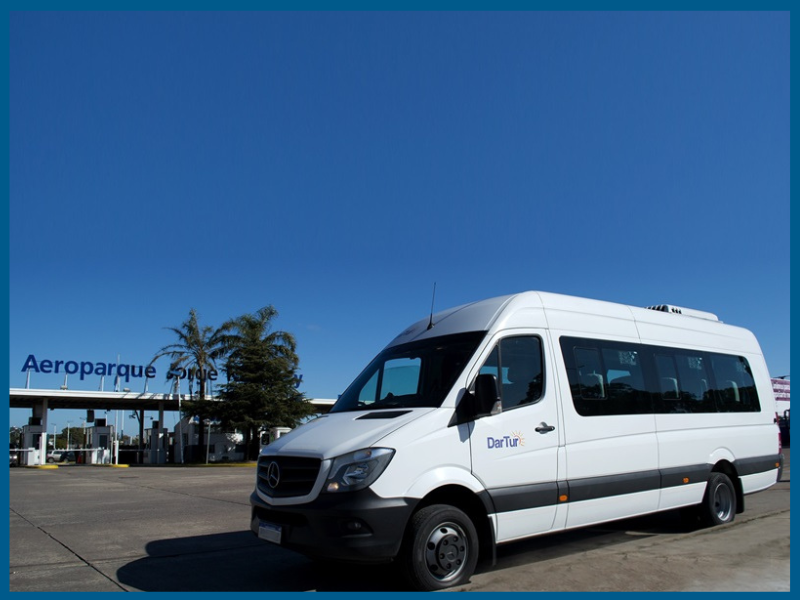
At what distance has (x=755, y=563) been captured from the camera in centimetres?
691

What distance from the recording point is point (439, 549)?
5906 mm

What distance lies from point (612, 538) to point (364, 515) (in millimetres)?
4321

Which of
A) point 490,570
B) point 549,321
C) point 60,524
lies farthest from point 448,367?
point 60,524

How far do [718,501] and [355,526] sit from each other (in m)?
6.03

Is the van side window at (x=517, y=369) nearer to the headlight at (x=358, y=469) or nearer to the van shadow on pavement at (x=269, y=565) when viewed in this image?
the headlight at (x=358, y=469)

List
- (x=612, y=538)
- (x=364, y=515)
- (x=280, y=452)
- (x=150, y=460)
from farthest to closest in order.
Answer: (x=150, y=460)
(x=612, y=538)
(x=280, y=452)
(x=364, y=515)

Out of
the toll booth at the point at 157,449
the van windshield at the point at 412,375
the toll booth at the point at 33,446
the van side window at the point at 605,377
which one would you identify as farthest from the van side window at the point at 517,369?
the toll booth at the point at 33,446

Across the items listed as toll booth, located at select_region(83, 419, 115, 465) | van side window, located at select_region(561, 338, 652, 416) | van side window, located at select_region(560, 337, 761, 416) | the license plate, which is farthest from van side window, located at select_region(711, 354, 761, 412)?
toll booth, located at select_region(83, 419, 115, 465)

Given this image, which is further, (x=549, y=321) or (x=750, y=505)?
(x=750, y=505)

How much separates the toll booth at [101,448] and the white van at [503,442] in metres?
40.7

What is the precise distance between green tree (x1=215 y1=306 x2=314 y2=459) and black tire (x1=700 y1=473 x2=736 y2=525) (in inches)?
1246

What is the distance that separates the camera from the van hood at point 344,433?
5.83 metres

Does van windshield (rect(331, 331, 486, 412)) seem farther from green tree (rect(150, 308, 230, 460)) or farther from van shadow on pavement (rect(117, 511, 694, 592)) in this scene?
green tree (rect(150, 308, 230, 460))

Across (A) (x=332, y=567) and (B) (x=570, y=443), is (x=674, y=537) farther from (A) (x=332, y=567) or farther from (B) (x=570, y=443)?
(A) (x=332, y=567)
